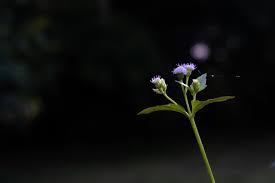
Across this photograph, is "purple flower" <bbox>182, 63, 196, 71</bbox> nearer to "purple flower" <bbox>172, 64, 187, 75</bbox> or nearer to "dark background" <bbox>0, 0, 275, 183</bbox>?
"purple flower" <bbox>172, 64, 187, 75</bbox>

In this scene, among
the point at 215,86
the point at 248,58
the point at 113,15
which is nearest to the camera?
the point at 215,86

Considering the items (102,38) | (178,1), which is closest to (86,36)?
(102,38)

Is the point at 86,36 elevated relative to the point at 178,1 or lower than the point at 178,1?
lower

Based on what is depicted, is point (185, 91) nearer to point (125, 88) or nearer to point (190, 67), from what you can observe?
point (190, 67)

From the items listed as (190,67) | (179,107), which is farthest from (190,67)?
(179,107)

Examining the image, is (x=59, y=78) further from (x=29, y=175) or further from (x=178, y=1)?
(x=178, y=1)

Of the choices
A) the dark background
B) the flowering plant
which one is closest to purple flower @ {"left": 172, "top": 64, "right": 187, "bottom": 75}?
the flowering plant

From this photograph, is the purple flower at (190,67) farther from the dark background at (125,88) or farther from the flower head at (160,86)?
the dark background at (125,88)

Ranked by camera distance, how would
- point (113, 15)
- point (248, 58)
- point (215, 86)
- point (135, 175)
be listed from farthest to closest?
1. point (248, 58)
2. point (113, 15)
3. point (215, 86)
4. point (135, 175)

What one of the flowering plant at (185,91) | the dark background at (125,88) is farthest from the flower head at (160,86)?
the dark background at (125,88)
